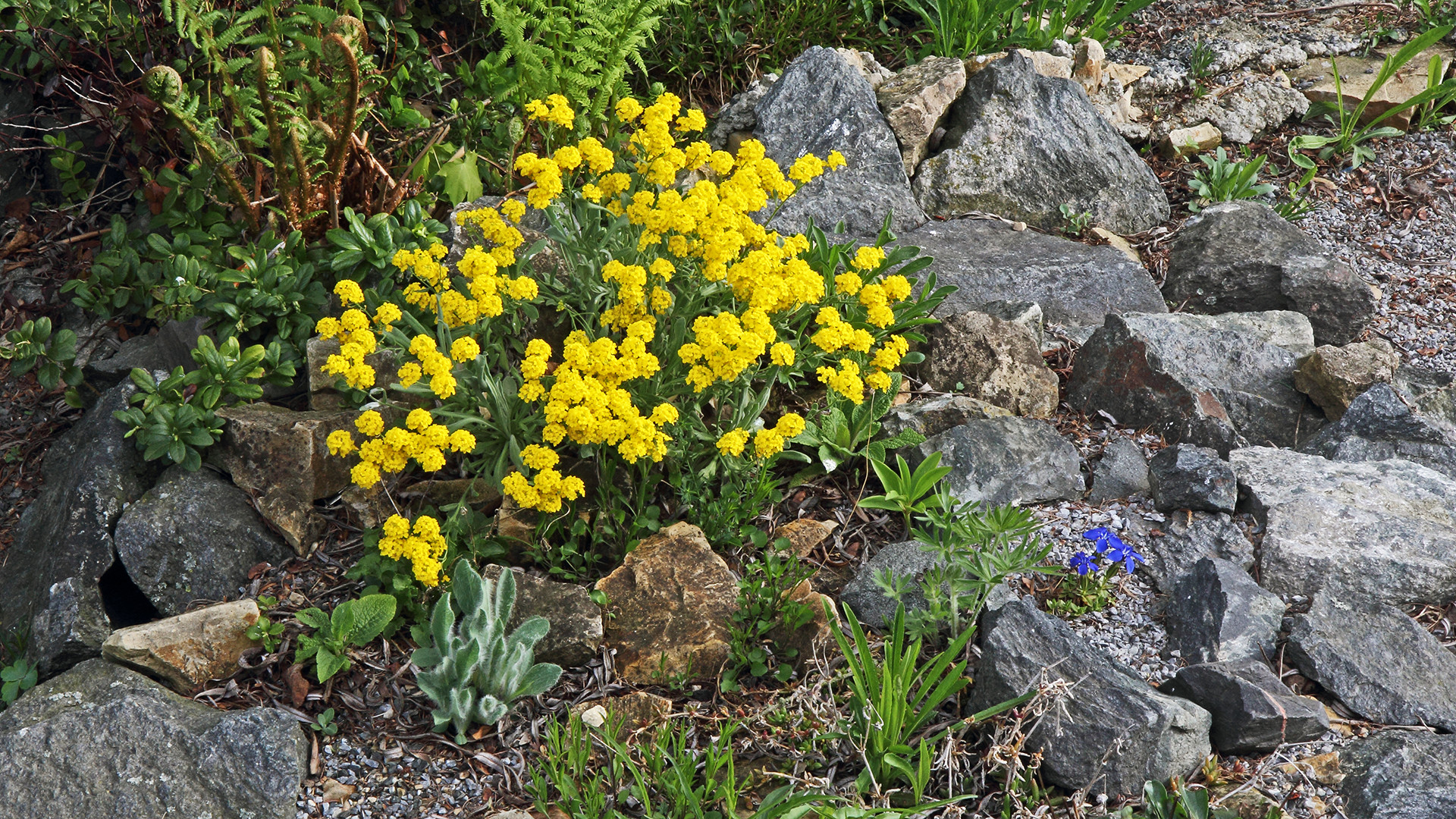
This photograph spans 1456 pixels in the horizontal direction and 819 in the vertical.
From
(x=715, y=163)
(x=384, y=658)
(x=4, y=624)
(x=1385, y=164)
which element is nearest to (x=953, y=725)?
(x=384, y=658)

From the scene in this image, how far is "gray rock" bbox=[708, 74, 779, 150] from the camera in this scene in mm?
5215

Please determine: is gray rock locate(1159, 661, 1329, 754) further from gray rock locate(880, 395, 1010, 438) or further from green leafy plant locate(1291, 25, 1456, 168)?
green leafy plant locate(1291, 25, 1456, 168)

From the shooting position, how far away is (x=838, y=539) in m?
3.47

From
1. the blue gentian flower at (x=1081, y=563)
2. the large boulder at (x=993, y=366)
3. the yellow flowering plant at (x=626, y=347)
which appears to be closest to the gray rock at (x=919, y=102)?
the large boulder at (x=993, y=366)

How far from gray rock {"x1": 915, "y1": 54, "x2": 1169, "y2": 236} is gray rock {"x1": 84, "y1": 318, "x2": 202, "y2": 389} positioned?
3300mm

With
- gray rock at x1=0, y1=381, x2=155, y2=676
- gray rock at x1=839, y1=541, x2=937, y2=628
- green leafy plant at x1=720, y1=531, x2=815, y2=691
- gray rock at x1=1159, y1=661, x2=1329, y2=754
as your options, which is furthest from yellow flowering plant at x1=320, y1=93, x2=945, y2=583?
gray rock at x1=1159, y1=661, x2=1329, y2=754

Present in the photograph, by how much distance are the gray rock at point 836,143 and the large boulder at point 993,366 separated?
100cm

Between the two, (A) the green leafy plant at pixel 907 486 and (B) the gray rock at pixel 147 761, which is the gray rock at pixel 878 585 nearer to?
(A) the green leafy plant at pixel 907 486

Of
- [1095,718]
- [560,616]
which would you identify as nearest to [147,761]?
[560,616]

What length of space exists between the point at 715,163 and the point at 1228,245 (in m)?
2.51

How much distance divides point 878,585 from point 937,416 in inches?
34.2

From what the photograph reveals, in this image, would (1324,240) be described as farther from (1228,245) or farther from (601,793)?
(601,793)

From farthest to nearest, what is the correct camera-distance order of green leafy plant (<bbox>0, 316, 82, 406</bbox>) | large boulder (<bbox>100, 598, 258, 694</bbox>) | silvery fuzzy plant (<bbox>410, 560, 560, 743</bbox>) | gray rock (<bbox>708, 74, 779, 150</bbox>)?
gray rock (<bbox>708, 74, 779, 150</bbox>), green leafy plant (<bbox>0, 316, 82, 406</bbox>), large boulder (<bbox>100, 598, 258, 694</bbox>), silvery fuzzy plant (<bbox>410, 560, 560, 743</bbox>)

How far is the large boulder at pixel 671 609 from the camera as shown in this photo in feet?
9.95
